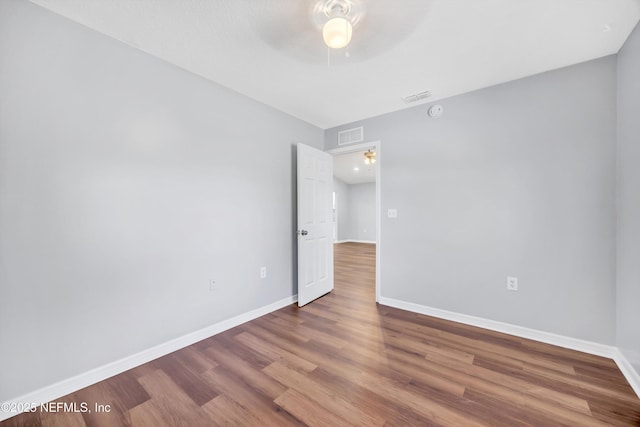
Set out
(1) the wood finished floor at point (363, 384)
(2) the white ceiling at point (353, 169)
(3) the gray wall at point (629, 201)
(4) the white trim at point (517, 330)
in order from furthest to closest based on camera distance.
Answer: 1. (2) the white ceiling at point (353, 169)
2. (4) the white trim at point (517, 330)
3. (3) the gray wall at point (629, 201)
4. (1) the wood finished floor at point (363, 384)

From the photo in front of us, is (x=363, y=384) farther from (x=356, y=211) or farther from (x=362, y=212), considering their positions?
(x=356, y=211)

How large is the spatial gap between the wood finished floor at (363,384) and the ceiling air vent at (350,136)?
244 centimetres

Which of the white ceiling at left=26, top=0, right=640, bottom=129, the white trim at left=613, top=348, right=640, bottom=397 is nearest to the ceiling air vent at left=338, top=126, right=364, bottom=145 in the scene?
the white ceiling at left=26, top=0, right=640, bottom=129

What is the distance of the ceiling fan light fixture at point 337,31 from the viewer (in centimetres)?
144

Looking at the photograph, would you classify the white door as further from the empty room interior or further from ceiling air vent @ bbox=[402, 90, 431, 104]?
ceiling air vent @ bbox=[402, 90, 431, 104]

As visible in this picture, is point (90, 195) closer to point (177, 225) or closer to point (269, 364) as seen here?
point (177, 225)

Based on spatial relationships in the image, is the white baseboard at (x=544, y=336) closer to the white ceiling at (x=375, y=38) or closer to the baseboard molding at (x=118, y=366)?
the baseboard molding at (x=118, y=366)

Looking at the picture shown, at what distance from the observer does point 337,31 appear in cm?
146

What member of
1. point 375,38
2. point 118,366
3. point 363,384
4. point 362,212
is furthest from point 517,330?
point 362,212

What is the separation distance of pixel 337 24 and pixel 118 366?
2798 mm

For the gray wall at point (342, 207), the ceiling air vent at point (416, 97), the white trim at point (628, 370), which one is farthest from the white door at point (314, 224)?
the gray wall at point (342, 207)

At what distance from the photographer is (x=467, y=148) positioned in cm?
260

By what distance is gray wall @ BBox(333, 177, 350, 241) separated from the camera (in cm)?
927

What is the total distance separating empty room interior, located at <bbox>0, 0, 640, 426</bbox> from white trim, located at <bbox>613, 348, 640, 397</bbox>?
0.02 meters
